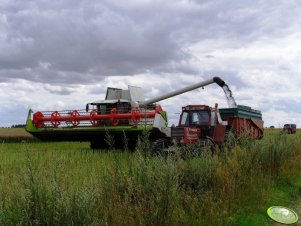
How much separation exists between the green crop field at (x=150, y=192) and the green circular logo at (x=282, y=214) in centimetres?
16

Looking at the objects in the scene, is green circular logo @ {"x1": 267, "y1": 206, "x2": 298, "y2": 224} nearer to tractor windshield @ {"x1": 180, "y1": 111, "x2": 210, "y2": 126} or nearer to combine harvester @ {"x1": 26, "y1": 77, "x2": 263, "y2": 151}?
combine harvester @ {"x1": 26, "y1": 77, "x2": 263, "y2": 151}

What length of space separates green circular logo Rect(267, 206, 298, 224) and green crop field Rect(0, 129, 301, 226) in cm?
16

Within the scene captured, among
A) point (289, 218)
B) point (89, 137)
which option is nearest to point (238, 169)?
point (289, 218)

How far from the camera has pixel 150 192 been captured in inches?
267

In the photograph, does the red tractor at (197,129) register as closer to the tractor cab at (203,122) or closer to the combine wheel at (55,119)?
the tractor cab at (203,122)

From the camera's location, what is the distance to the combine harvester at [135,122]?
16406 millimetres

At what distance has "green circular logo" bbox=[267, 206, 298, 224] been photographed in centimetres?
810

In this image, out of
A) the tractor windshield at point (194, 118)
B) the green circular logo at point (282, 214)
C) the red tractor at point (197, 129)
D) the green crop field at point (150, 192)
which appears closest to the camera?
the green crop field at point (150, 192)

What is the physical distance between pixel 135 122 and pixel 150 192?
12.5 meters

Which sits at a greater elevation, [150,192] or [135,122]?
[135,122]

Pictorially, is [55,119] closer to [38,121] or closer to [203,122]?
[38,121]

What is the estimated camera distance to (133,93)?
24438mm

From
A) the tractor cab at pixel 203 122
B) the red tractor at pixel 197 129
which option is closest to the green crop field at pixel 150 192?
the red tractor at pixel 197 129

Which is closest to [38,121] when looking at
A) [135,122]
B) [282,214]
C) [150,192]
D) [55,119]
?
[55,119]
